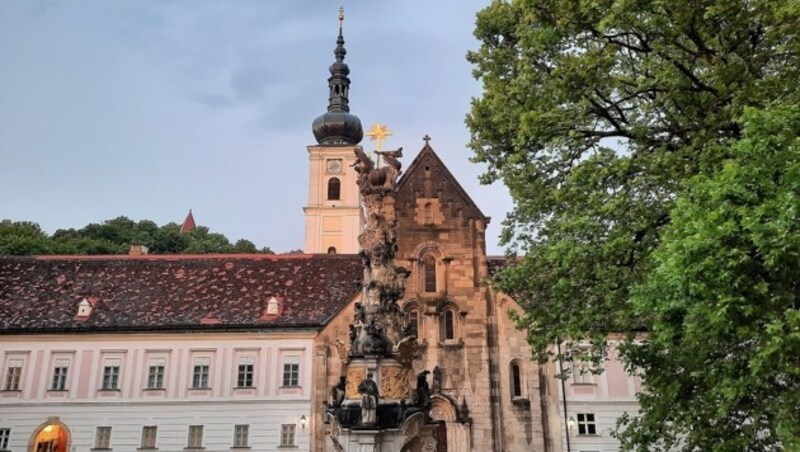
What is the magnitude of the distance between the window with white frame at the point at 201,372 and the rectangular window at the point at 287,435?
4150mm

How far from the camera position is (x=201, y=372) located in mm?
28562

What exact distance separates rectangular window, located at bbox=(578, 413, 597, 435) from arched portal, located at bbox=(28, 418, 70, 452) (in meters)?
22.4

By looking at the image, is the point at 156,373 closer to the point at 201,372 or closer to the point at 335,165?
the point at 201,372

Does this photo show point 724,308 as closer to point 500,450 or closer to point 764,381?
point 764,381

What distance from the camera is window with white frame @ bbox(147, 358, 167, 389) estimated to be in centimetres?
2842

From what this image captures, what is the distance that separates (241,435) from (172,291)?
27.0 feet

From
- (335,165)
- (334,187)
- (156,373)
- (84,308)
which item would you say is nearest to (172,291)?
(84,308)

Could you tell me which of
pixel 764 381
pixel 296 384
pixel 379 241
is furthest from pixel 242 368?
pixel 764 381

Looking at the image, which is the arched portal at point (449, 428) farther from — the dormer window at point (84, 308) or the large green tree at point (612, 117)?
the dormer window at point (84, 308)

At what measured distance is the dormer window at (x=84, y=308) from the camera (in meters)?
29.4

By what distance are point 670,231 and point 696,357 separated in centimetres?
236

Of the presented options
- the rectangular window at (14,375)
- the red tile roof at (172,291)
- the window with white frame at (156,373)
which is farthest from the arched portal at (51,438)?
the red tile roof at (172,291)

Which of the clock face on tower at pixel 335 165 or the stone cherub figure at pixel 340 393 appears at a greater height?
the clock face on tower at pixel 335 165

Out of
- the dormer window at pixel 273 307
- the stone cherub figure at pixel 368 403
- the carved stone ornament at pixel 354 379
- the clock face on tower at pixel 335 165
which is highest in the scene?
the clock face on tower at pixel 335 165
